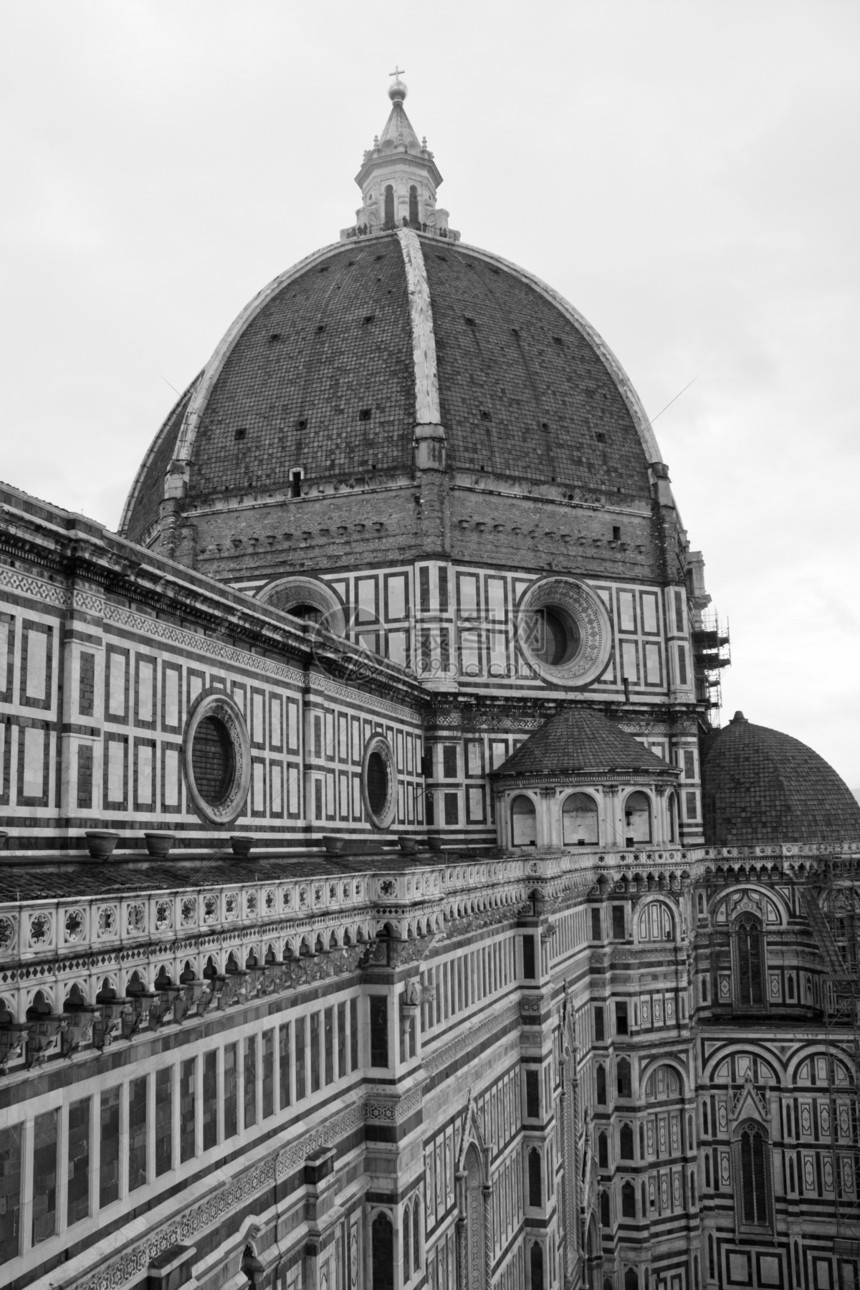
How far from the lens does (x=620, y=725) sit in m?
40.7

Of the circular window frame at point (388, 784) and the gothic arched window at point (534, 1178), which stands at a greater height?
the circular window frame at point (388, 784)

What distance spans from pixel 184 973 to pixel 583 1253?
2431 cm

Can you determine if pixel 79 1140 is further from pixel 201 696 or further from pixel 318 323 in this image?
pixel 318 323

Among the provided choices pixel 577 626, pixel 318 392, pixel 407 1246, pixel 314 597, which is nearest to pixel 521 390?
pixel 318 392

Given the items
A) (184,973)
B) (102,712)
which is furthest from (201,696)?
(184,973)

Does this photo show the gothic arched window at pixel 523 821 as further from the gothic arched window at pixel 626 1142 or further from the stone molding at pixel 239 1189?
the stone molding at pixel 239 1189

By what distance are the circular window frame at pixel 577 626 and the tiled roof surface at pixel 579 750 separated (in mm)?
1967

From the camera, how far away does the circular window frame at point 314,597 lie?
3834cm

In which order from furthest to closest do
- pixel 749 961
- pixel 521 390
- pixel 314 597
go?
pixel 521 390 < pixel 749 961 < pixel 314 597

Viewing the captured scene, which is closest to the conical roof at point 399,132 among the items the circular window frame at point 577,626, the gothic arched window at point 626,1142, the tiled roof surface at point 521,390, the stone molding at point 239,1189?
the tiled roof surface at point 521,390

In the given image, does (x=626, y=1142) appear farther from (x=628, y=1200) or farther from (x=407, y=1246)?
(x=407, y=1246)

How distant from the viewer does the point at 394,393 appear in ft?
132

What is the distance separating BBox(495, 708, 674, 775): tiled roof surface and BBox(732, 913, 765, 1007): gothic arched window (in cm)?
788

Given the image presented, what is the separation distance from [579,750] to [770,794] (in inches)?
402
